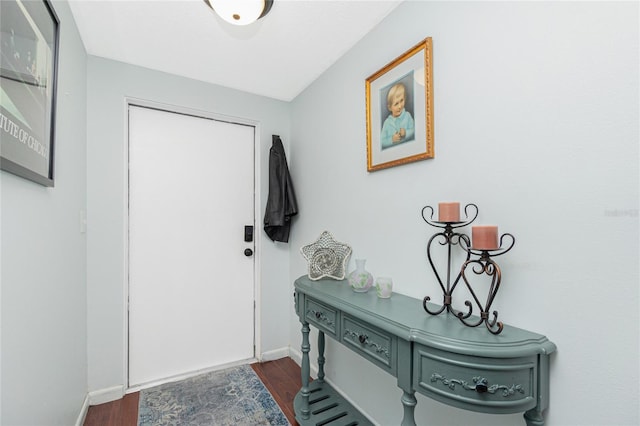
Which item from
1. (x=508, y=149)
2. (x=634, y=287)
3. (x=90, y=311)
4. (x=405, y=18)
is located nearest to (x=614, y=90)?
(x=508, y=149)

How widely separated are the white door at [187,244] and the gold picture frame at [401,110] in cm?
133

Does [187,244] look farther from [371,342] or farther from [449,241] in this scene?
Result: [449,241]

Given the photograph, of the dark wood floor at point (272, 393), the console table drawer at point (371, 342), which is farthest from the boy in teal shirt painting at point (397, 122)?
the dark wood floor at point (272, 393)

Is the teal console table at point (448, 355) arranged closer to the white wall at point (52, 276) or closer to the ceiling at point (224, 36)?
the white wall at point (52, 276)

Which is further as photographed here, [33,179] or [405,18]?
[405,18]

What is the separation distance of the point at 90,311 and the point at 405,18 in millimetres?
2659

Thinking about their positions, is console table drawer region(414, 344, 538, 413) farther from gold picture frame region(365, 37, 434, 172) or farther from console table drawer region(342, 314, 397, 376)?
gold picture frame region(365, 37, 434, 172)

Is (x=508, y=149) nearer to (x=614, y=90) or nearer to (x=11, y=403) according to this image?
(x=614, y=90)

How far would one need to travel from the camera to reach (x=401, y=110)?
1576mm

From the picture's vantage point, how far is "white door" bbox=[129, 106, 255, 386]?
2297 mm

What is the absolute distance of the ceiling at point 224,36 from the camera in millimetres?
1646

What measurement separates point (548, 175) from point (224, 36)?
1.87 metres

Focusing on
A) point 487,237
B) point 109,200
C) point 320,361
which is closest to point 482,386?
point 487,237

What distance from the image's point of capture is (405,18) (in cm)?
158
